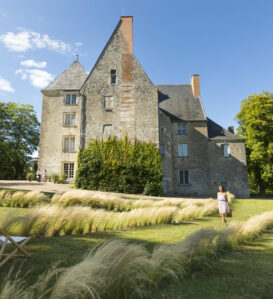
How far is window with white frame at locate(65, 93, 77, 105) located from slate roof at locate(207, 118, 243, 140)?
16.9m

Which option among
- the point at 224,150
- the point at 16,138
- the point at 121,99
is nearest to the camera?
the point at 121,99

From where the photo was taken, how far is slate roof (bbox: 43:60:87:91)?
24.9m

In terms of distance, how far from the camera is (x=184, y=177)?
2431cm

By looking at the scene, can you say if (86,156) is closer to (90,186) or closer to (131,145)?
(90,186)

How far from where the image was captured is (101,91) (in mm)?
20109

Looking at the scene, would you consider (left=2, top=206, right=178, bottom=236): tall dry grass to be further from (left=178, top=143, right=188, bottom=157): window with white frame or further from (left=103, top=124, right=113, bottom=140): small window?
(left=178, top=143, right=188, bottom=157): window with white frame

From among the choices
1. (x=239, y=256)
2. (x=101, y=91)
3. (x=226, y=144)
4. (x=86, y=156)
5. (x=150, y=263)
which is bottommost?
(x=239, y=256)

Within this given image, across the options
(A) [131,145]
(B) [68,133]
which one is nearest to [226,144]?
(A) [131,145]

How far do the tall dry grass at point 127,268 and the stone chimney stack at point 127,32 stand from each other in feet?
67.9

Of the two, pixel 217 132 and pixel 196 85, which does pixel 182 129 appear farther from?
pixel 196 85

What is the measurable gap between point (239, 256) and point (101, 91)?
1871 centimetres

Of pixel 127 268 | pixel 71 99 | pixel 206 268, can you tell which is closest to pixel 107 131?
pixel 71 99

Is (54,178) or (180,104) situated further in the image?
(180,104)

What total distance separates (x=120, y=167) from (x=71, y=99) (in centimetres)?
1177
